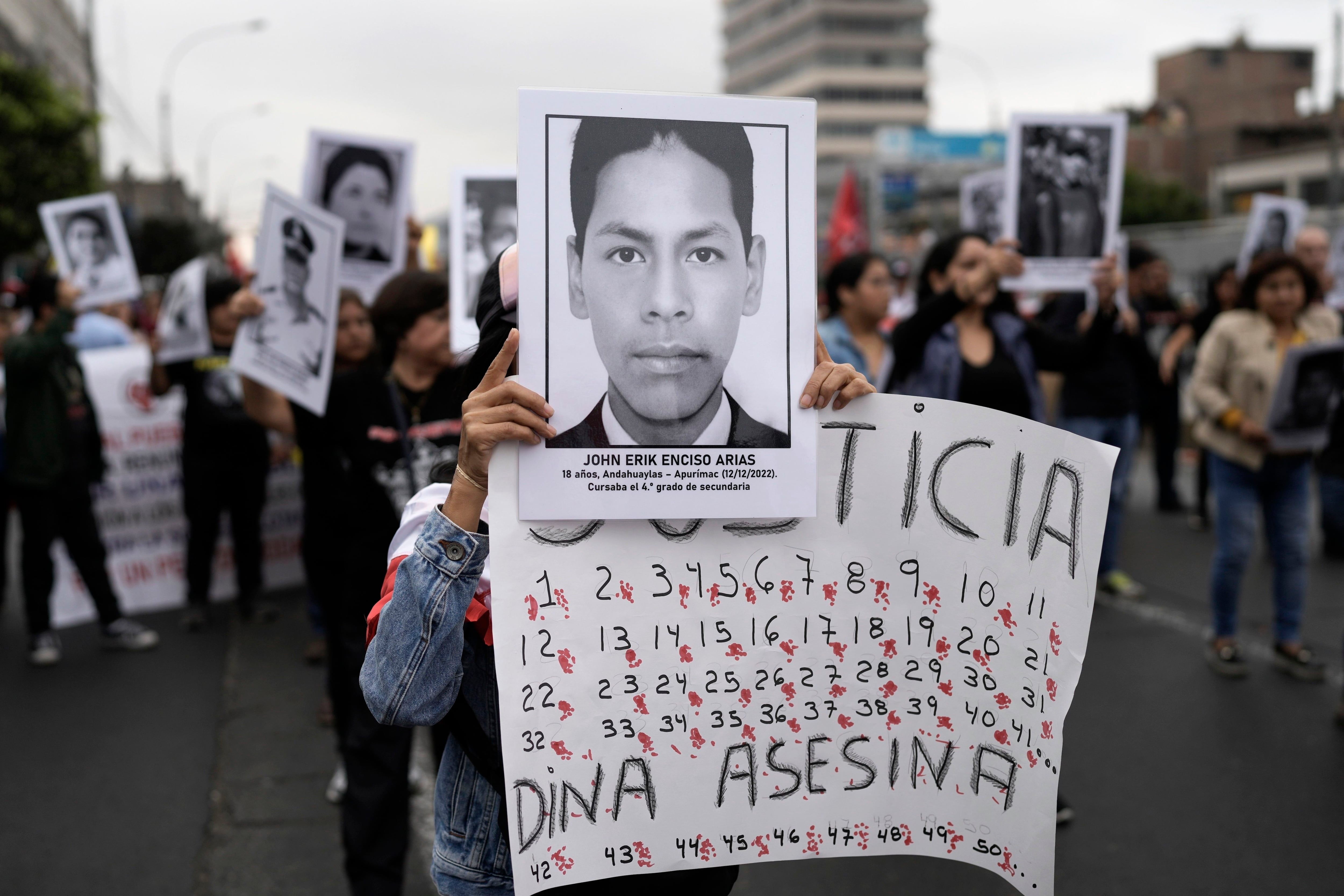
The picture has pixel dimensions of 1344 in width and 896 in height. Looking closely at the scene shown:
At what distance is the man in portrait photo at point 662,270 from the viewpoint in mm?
1598

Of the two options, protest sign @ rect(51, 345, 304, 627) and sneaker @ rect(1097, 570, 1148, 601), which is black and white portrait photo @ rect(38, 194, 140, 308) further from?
sneaker @ rect(1097, 570, 1148, 601)

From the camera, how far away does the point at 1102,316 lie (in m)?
4.54

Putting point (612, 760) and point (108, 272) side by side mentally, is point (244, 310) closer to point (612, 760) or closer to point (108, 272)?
point (612, 760)

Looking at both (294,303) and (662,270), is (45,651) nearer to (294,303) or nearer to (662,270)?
(294,303)

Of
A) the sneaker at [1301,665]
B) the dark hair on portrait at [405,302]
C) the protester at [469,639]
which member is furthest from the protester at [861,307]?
the protester at [469,639]

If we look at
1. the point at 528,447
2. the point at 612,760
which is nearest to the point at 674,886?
the point at 612,760

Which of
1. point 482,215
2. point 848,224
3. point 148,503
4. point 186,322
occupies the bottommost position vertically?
point 148,503

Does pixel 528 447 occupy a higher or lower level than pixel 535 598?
higher

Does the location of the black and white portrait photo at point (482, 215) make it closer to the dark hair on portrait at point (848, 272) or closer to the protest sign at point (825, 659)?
the dark hair on portrait at point (848, 272)

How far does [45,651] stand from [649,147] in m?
5.84

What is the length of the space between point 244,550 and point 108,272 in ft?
7.42

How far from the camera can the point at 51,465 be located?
6195 mm

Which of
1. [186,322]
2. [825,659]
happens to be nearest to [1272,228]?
[186,322]

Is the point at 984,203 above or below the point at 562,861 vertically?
above
